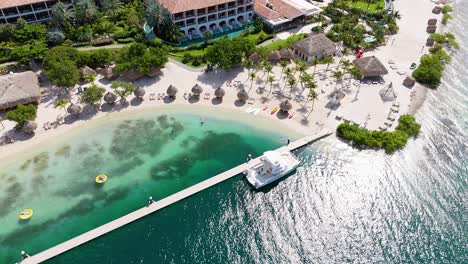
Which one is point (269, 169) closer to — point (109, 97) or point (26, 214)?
point (109, 97)

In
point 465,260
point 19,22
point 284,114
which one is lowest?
point 465,260

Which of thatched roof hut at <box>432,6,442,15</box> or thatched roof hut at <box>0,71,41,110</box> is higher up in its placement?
thatched roof hut at <box>432,6,442,15</box>

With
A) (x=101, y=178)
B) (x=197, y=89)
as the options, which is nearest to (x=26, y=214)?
(x=101, y=178)

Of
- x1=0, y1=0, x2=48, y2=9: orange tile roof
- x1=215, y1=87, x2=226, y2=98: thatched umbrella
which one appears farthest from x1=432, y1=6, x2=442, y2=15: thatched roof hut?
x1=0, y1=0, x2=48, y2=9: orange tile roof

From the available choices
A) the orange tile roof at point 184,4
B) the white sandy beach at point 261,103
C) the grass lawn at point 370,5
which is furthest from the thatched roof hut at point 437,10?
the orange tile roof at point 184,4

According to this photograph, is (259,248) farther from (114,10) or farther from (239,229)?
(114,10)

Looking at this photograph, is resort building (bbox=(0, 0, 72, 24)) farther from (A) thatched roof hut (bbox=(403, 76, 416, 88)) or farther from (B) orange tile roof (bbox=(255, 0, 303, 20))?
(A) thatched roof hut (bbox=(403, 76, 416, 88))

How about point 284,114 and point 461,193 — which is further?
point 284,114

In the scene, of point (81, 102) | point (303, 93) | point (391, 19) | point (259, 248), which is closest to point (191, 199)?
point (259, 248)
